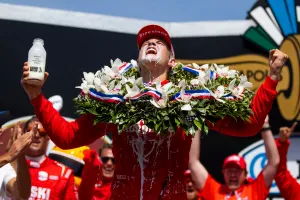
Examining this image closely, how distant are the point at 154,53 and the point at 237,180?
276 centimetres

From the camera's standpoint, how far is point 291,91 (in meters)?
9.45

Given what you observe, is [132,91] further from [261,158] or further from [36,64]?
[261,158]

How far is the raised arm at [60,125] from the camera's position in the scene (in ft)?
11.7

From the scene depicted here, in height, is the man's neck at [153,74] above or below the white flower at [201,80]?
above

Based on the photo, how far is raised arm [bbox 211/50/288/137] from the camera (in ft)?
12.0

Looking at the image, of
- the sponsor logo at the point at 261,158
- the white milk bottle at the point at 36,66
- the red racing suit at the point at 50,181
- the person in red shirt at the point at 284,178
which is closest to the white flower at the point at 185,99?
the white milk bottle at the point at 36,66

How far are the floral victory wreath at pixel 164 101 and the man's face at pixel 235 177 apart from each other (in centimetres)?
251

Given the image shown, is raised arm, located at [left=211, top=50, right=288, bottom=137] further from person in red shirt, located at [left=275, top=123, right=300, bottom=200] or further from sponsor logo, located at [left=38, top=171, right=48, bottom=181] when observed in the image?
person in red shirt, located at [left=275, top=123, right=300, bottom=200]

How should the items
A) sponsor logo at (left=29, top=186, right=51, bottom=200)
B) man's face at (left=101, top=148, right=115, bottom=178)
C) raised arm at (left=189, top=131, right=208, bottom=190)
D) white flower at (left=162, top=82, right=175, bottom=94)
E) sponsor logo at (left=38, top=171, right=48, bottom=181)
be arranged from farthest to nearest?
raised arm at (left=189, top=131, right=208, bottom=190)
man's face at (left=101, top=148, right=115, bottom=178)
sponsor logo at (left=38, top=171, right=48, bottom=181)
sponsor logo at (left=29, top=186, right=51, bottom=200)
white flower at (left=162, top=82, right=175, bottom=94)

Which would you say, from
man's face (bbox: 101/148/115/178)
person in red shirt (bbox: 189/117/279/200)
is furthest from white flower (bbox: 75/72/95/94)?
man's face (bbox: 101/148/115/178)

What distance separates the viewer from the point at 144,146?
12.2 feet

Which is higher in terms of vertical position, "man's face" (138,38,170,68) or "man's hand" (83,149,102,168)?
"man's face" (138,38,170,68)

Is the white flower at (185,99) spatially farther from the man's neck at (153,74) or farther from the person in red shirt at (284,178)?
the person in red shirt at (284,178)

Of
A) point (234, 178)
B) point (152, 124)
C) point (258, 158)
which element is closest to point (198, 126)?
point (152, 124)
